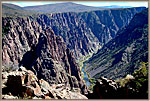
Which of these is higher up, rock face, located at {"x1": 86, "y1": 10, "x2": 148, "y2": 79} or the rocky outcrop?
rock face, located at {"x1": 86, "y1": 10, "x2": 148, "y2": 79}

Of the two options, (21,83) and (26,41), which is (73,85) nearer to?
(26,41)

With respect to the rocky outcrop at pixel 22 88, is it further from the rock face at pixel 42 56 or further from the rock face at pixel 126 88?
the rock face at pixel 42 56

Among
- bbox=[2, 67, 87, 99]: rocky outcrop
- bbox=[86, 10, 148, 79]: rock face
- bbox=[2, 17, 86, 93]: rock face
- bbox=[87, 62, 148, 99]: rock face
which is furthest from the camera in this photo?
bbox=[86, 10, 148, 79]: rock face

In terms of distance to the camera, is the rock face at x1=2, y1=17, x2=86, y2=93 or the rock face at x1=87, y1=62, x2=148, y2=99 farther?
the rock face at x1=2, y1=17, x2=86, y2=93

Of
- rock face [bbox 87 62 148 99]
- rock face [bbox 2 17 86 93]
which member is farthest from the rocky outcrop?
rock face [bbox 2 17 86 93]

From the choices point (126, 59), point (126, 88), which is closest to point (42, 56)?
point (126, 88)

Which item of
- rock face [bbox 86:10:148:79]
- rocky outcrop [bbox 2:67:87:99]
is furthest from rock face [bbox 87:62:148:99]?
rock face [bbox 86:10:148:79]

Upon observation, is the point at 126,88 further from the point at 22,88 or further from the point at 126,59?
the point at 126,59

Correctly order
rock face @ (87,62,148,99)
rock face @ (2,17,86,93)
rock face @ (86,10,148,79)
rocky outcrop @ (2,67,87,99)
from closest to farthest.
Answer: rocky outcrop @ (2,67,87,99) → rock face @ (87,62,148,99) → rock face @ (2,17,86,93) → rock face @ (86,10,148,79)

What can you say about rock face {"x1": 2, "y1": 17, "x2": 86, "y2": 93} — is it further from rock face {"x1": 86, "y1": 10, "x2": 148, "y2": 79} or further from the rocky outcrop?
the rocky outcrop
